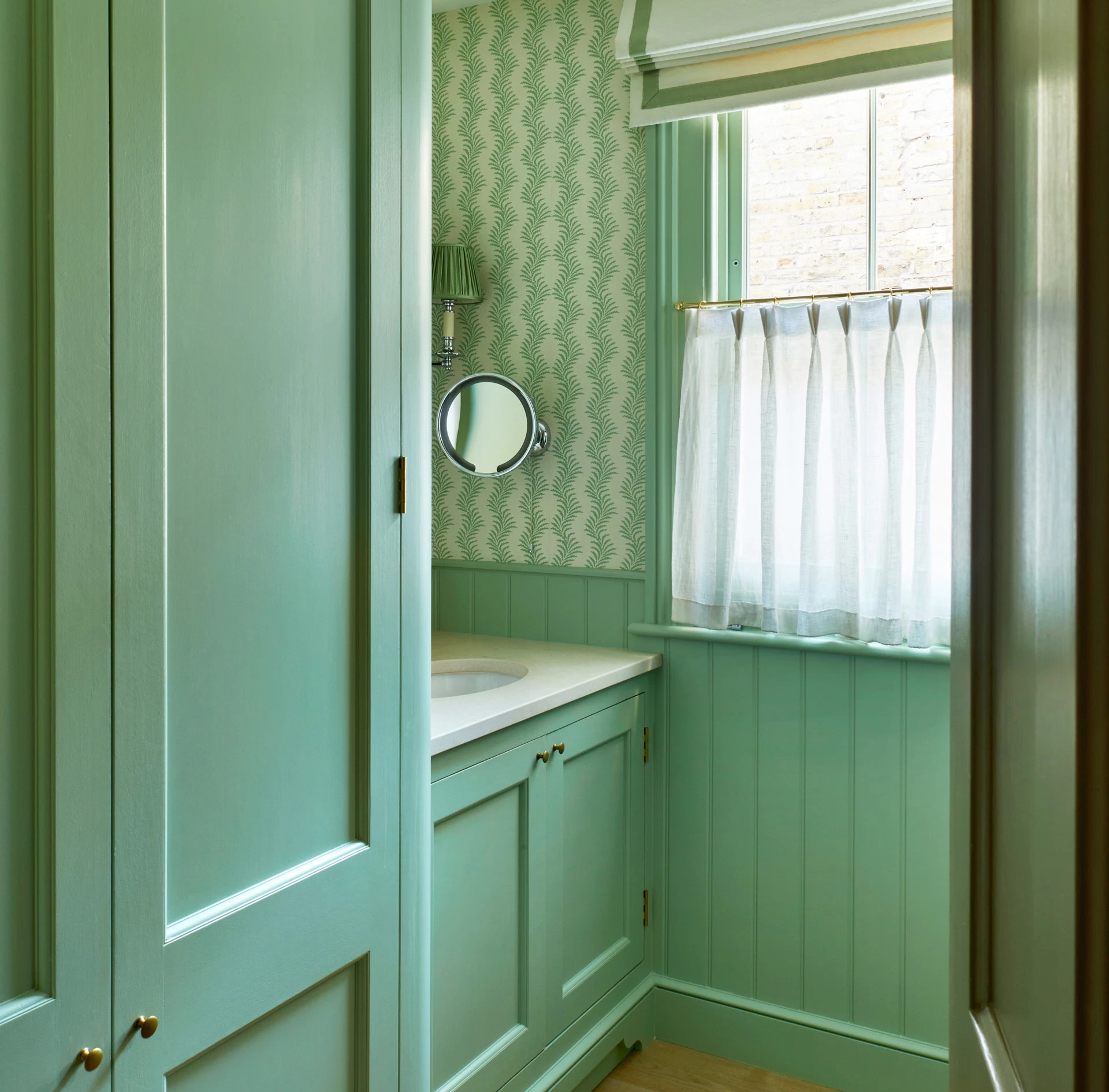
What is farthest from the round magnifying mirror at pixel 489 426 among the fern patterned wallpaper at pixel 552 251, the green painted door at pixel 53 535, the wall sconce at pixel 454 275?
the green painted door at pixel 53 535

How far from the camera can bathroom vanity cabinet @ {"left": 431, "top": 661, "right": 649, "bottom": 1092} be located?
65.7 inches

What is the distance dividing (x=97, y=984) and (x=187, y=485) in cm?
45

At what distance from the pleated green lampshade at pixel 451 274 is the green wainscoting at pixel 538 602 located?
0.71 metres

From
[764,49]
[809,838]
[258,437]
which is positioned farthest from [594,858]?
[764,49]

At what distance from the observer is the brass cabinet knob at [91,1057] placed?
84 cm

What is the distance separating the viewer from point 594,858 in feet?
7.00

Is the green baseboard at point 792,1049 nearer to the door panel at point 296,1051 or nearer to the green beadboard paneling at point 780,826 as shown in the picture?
the green beadboard paneling at point 780,826

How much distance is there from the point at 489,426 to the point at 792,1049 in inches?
64.6

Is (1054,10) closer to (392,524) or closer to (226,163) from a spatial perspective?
(226,163)

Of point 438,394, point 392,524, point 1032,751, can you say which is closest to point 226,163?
point 392,524

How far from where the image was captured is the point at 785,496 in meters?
2.20

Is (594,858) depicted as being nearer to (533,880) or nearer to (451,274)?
(533,880)

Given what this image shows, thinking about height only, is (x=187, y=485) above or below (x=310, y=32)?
below

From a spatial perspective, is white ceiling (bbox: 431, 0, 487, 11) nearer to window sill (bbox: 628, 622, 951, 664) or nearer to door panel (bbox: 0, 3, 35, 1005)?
window sill (bbox: 628, 622, 951, 664)
